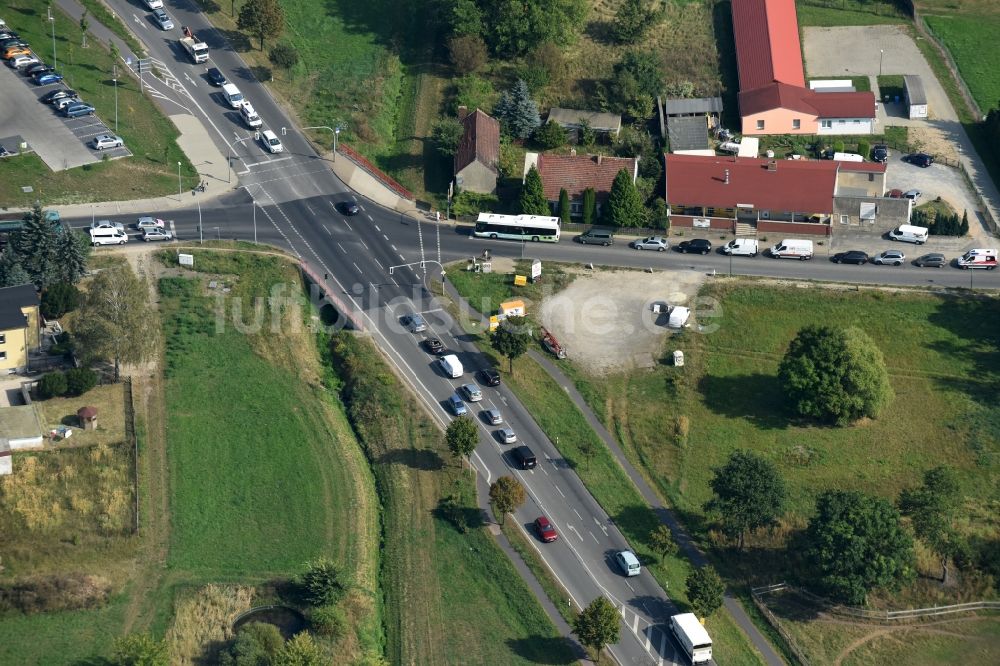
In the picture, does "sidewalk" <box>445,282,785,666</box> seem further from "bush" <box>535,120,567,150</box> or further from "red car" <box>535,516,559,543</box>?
"bush" <box>535,120,567,150</box>

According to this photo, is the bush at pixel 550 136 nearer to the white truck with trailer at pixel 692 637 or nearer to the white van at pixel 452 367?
the white van at pixel 452 367

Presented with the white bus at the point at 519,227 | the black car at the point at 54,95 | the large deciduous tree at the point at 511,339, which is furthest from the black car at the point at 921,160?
the black car at the point at 54,95

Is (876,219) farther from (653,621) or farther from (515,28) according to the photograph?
(653,621)

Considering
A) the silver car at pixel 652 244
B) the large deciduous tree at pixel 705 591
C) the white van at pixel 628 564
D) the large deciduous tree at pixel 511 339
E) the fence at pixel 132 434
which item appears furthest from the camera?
the silver car at pixel 652 244

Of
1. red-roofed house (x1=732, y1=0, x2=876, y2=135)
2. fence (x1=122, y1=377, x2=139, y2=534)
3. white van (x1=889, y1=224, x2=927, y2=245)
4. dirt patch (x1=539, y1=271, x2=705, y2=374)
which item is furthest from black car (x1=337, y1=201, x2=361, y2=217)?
white van (x1=889, y1=224, x2=927, y2=245)

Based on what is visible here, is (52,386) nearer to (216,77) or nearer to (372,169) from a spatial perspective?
(372,169)

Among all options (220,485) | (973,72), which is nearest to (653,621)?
(220,485)
